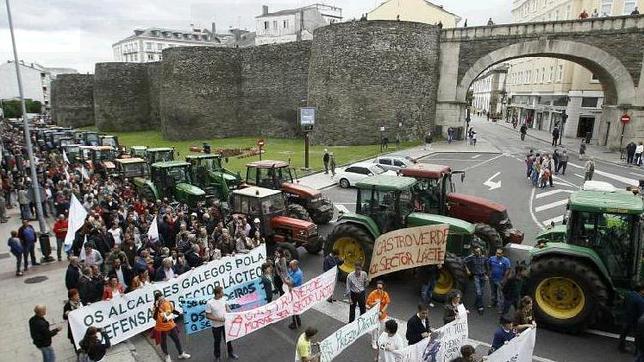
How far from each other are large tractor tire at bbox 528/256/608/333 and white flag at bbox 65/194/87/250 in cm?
1085

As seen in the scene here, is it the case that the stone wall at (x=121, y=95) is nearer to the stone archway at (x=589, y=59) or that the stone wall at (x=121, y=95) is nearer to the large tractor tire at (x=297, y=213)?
A: the stone archway at (x=589, y=59)

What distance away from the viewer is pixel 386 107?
35.7m

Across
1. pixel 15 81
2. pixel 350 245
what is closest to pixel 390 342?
pixel 350 245

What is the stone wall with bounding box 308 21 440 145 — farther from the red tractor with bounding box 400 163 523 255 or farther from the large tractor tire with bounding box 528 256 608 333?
the large tractor tire with bounding box 528 256 608 333

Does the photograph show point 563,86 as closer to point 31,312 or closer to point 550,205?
point 550,205

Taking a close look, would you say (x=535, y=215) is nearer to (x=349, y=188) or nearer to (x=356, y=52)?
(x=349, y=188)

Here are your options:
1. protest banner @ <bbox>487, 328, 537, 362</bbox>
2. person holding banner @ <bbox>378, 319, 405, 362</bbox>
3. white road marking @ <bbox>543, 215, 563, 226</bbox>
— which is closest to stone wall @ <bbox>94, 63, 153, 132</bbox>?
white road marking @ <bbox>543, 215, 563, 226</bbox>

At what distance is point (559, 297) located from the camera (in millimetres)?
8594

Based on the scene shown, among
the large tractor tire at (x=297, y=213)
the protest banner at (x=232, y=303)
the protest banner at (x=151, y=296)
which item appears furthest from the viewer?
the large tractor tire at (x=297, y=213)

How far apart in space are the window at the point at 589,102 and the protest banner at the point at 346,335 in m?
41.5

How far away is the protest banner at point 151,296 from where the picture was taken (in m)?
7.48

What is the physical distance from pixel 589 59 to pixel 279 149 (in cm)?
2421

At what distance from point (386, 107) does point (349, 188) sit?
597 inches

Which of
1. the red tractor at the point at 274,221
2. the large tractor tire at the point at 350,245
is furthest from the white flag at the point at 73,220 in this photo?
the large tractor tire at the point at 350,245
